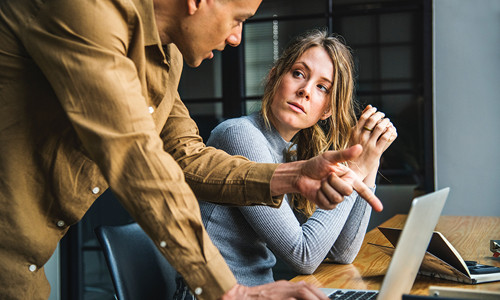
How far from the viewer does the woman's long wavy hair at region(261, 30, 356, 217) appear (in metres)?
1.93

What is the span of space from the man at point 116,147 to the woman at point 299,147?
0.38 m

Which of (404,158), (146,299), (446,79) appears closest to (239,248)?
(146,299)

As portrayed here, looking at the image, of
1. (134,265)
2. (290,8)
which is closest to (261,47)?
(290,8)

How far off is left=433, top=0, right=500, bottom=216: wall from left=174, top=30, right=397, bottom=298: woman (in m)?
1.68

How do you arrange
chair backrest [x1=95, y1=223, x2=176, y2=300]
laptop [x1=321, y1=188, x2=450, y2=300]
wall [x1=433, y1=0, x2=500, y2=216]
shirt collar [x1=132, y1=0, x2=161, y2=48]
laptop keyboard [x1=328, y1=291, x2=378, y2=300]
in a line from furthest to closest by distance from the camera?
wall [x1=433, y1=0, x2=500, y2=216]
chair backrest [x1=95, y1=223, x2=176, y2=300]
laptop keyboard [x1=328, y1=291, x2=378, y2=300]
shirt collar [x1=132, y1=0, x2=161, y2=48]
laptop [x1=321, y1=188, x2=450, y2=300]

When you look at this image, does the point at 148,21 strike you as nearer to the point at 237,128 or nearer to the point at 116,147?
the point at 116,147

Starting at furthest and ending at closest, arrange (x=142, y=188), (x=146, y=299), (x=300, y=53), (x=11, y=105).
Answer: (x=300, y=53), (x=146, y=299), (x=11, y=105), (x=142, y=188)

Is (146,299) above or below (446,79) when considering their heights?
below

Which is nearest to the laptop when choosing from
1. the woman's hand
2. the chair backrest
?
the woman's hand

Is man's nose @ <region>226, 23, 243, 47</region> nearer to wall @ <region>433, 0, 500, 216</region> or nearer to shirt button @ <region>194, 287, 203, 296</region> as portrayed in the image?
shirt button @ <region>194, 287, 203, 296</region>

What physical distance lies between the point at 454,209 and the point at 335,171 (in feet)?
9.02

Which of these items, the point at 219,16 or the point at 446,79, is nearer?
the point at 219,16

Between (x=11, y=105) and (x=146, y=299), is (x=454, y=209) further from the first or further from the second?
(x=11, y=105)

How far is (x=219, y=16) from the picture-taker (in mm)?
1034
